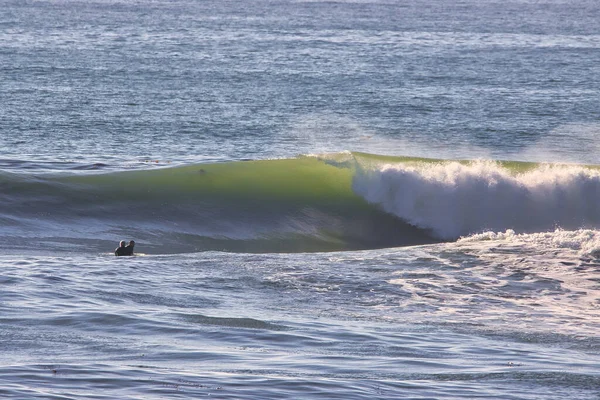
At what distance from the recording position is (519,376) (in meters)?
10.3

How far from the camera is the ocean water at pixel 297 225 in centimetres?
1058

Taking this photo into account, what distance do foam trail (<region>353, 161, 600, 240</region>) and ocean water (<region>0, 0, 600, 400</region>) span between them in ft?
0.19

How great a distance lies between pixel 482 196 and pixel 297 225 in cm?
480

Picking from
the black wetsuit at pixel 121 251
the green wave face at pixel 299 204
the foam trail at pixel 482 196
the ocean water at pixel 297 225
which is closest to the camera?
the ocean water at pixel 297 225

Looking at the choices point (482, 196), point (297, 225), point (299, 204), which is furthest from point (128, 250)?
point (482, 196)

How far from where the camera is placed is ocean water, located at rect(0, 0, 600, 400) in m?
10.6

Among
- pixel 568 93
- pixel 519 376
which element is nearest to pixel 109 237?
pixel 519 376

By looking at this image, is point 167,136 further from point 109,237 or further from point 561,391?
point 561,391

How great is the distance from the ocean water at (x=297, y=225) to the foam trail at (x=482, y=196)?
6 cm

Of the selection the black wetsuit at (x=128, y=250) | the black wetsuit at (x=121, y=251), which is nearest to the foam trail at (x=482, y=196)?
the black wetsuit at (x=128, y=250)

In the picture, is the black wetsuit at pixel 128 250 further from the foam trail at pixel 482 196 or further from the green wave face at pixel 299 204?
the foam trail at pixel 482 196

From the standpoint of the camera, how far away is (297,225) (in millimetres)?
23688

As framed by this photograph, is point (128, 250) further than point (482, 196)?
No

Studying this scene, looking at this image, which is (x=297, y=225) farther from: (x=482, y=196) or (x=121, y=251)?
(x=121, y=251)
